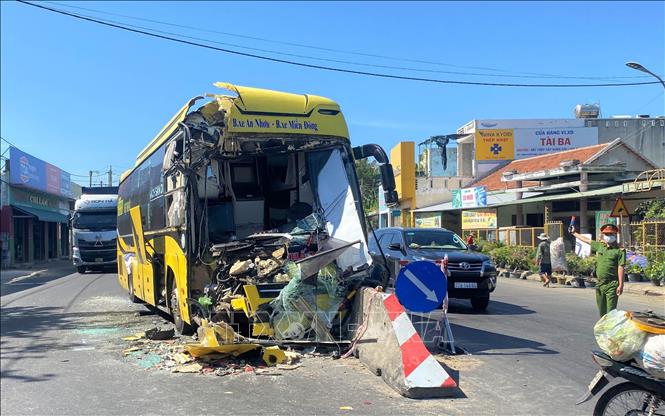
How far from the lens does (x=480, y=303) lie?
12531 millimetres

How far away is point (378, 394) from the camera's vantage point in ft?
19.1

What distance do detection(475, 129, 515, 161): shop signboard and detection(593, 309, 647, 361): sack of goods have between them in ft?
133

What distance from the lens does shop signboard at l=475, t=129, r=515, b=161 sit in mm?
43781

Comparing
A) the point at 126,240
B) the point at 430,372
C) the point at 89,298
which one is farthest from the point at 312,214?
the point at 89,298

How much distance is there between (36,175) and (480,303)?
102ft

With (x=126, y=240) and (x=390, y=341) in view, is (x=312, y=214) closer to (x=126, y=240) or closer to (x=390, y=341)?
(x=390, y=341)

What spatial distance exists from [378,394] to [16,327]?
806cm

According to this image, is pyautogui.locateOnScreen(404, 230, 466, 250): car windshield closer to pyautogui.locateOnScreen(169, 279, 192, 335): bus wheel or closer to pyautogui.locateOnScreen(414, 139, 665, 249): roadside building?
pyautogui.locateOnScreen(169, 279, 192, 335): bus wheel

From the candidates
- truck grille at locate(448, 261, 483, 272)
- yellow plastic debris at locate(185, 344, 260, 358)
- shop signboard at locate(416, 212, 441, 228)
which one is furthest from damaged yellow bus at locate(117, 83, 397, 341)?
shop signboard at locate(416, 212, 441, 228)

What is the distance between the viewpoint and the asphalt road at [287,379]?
18.0ft

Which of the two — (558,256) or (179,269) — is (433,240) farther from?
(558,256)

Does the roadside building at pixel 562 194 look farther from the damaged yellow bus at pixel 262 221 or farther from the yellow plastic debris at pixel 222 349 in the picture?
the yellow plastic debris at pixel 222 349

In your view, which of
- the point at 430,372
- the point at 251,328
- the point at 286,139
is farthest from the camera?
the point at 286,139

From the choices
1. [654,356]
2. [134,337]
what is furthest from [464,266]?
[654,356]
